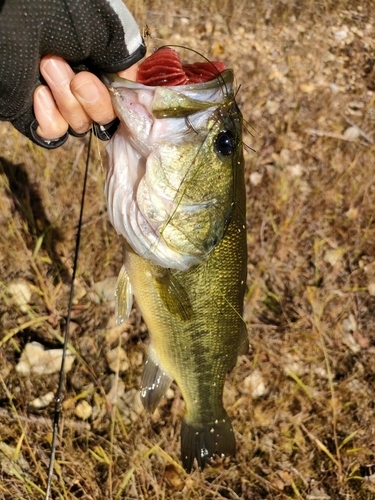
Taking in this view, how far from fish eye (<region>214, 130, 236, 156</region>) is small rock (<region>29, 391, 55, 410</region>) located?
182cm

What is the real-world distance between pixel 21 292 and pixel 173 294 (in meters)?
1.35

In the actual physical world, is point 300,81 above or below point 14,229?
above

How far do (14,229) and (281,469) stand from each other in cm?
216

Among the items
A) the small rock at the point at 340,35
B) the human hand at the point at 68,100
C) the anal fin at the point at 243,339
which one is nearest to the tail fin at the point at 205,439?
the anal fin at the point at 243,339

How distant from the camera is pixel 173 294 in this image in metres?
2.02

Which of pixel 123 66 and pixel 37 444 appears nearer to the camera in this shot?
pixel 123 66

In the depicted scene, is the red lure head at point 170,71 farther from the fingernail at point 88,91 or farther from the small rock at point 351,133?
the small rock at point 351,133

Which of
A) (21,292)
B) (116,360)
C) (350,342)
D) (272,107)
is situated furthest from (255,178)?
(21,292)

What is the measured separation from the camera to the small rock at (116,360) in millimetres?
2982

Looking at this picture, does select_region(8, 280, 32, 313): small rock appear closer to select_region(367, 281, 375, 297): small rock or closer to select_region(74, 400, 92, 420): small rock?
select_region(74, 400, 92, 420): small rock

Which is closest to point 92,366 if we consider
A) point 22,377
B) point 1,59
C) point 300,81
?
point 22,377

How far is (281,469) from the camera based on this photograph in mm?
2949

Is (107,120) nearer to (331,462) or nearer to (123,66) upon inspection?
(123,66)

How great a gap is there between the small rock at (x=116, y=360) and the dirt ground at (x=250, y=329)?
0.4 inches
